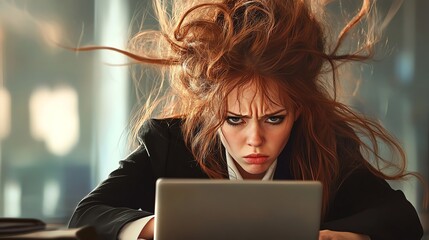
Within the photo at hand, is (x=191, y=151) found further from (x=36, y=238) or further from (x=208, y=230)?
(x=36, y=238)

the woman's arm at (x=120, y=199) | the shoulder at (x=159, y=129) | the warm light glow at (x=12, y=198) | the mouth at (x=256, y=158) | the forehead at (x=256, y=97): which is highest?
the forehead at (x=256, y=97)

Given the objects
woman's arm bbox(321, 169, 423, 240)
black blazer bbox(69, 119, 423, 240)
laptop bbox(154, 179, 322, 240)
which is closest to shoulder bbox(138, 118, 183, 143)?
black blazer bbox(69, 119, 423, 240)

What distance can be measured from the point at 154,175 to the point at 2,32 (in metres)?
1.32

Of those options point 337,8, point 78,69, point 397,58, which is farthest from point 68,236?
point 397,58

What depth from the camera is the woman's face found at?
1614 millimetres

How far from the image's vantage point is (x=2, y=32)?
2893mm

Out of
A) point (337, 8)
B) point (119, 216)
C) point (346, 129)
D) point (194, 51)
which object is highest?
point (337, 8)

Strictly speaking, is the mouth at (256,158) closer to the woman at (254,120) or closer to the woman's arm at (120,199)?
the woman at (254,120)

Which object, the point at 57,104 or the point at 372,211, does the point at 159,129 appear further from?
the point at 57,104

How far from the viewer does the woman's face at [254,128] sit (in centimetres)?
161

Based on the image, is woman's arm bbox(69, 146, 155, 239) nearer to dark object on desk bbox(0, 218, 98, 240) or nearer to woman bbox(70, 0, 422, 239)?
woman bbox(70, 0, 422, 239)

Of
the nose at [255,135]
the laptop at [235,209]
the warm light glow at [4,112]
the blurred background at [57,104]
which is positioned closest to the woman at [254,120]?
the nose at [255,135]

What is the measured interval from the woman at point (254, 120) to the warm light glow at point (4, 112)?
1154mm

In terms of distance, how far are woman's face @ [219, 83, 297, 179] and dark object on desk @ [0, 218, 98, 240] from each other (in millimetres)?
587
